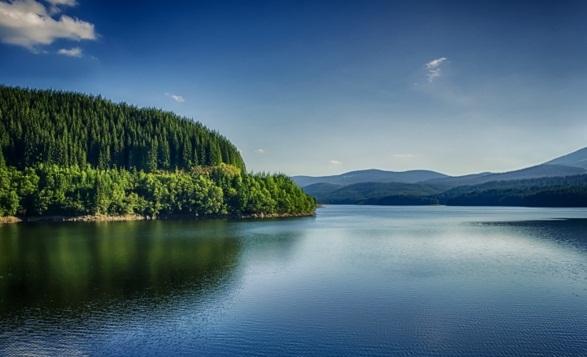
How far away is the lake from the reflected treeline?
0.48ft

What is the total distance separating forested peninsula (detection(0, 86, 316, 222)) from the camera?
116m

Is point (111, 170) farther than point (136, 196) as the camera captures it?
Yes

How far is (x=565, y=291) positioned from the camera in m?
33.4

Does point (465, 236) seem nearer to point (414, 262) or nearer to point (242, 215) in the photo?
point (414, 262)

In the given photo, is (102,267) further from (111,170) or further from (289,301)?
(111,170)

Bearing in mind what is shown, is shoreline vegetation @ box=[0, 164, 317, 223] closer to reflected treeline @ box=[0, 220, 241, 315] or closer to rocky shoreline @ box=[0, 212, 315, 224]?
rocky shoreline @ box=[0, 212, 315, 224]

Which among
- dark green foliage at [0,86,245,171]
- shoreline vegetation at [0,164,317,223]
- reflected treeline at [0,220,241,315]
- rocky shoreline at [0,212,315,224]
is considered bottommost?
reflected treeline at [0,220,241,315]

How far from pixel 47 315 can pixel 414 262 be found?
3387 centimetres

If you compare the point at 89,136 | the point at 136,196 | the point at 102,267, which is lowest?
the point at 102,267

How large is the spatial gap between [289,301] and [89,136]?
162210mm

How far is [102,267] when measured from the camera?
1677 inches

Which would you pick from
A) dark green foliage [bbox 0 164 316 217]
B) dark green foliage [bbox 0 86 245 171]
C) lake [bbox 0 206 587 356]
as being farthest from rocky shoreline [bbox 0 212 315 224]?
lake [bbox 0 206 587 356]

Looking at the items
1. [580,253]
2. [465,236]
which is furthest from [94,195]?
[580,253]

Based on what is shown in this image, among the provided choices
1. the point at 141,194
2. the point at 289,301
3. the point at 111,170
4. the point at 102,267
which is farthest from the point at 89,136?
the point at 289,301
